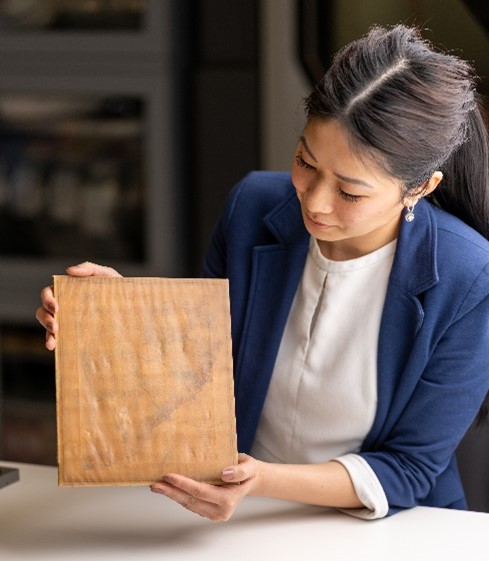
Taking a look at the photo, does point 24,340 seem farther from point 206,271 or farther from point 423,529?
point 423,529

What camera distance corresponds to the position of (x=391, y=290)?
1470 mm

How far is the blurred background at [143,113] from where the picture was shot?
2555 mm

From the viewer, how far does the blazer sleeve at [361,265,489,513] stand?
4.67 ft

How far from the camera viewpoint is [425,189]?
1401 millimetres

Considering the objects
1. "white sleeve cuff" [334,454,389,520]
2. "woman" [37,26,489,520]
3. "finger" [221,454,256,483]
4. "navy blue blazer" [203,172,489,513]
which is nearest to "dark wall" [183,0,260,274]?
"woman" [37,26,489,520]

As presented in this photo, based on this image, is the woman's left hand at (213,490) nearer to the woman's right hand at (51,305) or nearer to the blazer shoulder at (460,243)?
the woman's right hand at (51,305)

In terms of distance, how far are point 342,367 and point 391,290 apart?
0.44 ft

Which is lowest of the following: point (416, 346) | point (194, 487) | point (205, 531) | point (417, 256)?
point (205, 531)

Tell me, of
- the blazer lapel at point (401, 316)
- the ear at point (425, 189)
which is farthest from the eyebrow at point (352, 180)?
the blazer lapel at point (401, 316)

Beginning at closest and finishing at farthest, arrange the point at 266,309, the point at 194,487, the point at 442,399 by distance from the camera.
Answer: the point at 194,487
the point at 442,399
the point at 266,309

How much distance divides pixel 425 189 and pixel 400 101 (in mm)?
141

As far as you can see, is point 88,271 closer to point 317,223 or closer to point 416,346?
point 317,223

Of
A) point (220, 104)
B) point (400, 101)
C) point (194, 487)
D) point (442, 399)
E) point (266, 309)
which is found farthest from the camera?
point (220, 104)

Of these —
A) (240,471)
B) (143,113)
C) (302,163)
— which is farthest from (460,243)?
(143,113)
